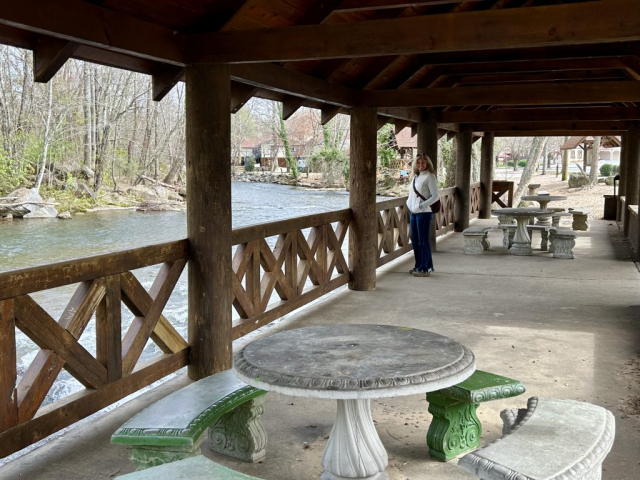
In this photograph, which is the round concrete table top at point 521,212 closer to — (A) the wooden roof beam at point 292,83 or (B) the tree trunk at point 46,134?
(A) the wooden roof beam at point 292,83

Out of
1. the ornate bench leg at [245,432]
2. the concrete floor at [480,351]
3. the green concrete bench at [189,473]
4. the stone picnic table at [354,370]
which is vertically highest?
the stone picnic table at [354,370]

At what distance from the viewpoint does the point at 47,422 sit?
340cm

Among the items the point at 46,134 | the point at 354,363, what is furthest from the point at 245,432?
the point at 46,134

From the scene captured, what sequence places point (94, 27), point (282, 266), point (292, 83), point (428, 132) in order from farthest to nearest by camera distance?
point (428, 132) < point (282, 266) < point (292, 83) < point (94, 27)

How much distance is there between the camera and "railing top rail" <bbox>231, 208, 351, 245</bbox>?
17.1 feet

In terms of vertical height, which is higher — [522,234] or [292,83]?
[292,83]

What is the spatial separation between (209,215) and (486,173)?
12653 mm

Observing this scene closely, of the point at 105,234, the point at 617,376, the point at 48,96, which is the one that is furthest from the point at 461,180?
the point at 48,96

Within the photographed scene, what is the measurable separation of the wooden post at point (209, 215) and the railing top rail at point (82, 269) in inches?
6.7

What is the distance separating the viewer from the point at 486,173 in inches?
638

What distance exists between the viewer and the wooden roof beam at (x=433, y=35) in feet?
11.8

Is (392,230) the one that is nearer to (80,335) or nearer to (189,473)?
(80,335)

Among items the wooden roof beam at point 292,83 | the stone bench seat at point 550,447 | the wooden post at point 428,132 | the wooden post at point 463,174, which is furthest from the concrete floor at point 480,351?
the wooden post at point 463,174

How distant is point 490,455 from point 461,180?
11732 mm
